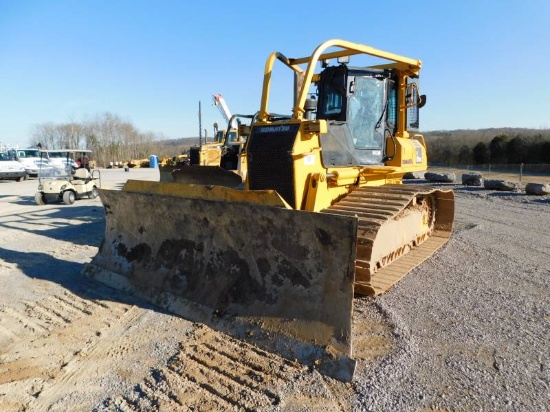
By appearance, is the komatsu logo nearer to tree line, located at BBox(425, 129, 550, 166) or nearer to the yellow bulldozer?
the yellow bulldozer

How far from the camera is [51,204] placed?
525 inches

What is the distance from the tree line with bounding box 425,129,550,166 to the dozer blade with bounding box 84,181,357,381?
3592 cm

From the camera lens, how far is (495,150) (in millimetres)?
36719

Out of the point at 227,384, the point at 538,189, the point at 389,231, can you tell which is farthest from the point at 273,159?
the point at 538,189

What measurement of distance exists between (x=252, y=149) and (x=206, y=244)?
52.4 inches

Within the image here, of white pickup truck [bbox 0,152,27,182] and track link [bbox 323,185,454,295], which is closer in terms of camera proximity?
track link [bbox 323,185,454,295]

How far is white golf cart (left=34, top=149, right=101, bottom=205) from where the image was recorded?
13.0 m

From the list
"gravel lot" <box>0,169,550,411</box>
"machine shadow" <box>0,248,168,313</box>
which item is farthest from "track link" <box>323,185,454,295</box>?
"machine shadow" <box>0,248,168,313</box>

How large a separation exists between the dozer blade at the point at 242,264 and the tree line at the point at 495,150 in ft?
118

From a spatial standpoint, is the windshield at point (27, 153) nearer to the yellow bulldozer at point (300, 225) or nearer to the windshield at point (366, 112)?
the yellow bulldozer at point (300, 225)

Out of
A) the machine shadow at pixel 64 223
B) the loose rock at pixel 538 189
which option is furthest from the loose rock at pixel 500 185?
the machine shadow at pixel 64 223

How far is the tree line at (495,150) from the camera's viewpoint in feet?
111

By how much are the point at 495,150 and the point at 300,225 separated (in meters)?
38.3

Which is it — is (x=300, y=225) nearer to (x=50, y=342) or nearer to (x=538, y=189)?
(x=50, y=342)
